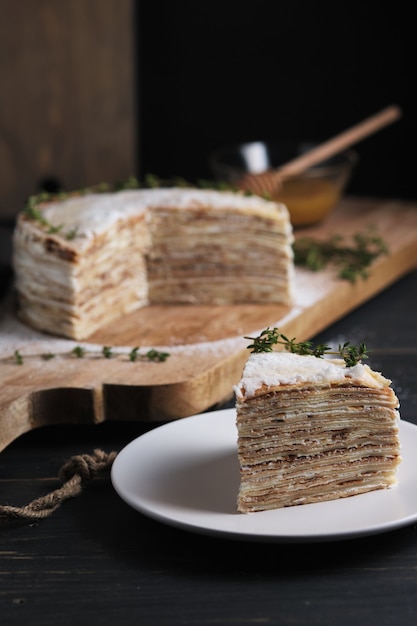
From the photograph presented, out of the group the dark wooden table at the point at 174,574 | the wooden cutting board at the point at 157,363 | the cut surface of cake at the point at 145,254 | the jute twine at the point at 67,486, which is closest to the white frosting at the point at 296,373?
the dark wooden table at the point at 174,574

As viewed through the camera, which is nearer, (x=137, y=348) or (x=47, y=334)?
(x=137, y=348)

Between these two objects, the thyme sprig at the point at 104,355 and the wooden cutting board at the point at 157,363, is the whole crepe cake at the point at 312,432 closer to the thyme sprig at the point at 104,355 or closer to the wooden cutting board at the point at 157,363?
the wooden cutting board at the point at 157,363

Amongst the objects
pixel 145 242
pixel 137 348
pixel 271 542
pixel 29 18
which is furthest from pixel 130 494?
pixel 29 18

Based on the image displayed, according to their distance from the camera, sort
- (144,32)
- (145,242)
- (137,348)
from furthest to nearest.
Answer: (144,32) → (145,242) → (137,348)

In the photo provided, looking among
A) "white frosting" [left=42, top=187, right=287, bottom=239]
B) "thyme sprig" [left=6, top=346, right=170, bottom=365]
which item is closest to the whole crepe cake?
"thyme sprig" [left=6, top=346, right=170, bottom=365]

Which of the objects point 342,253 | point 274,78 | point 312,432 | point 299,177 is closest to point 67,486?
point 312,432

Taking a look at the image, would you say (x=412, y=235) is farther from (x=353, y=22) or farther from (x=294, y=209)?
(x=353, y=22)
